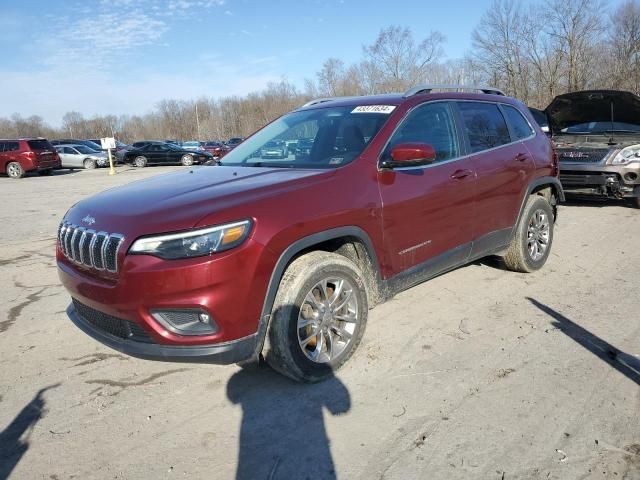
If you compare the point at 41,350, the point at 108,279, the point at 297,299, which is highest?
the point at 108,279

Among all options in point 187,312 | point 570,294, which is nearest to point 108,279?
point 187,312

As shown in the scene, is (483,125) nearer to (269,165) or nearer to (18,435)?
(269,165)

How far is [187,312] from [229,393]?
2.48 ft

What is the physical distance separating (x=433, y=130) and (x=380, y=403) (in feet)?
7.39

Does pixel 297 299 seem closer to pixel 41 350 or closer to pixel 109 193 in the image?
pixel 109 193

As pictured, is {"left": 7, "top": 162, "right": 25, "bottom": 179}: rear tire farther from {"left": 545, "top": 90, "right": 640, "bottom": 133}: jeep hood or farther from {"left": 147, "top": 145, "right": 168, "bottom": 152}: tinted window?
{"left": 545, "top": 90, "right": 640, "bottom": 133}: jeep hood

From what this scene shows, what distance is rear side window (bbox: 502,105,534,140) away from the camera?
4.98 m

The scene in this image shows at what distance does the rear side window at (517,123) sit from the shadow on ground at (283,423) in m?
3.32

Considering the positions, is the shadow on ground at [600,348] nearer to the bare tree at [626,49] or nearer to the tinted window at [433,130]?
the tinted window at [433,130]

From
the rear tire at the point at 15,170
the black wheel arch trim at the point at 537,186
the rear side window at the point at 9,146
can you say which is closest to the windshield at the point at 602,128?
the black wheel arch trim at the point at 537,186

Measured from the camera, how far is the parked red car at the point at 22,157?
21.8 m

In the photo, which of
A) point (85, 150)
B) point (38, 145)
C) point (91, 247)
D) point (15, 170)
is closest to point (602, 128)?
point (91, 247)

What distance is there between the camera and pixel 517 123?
5.08 metres

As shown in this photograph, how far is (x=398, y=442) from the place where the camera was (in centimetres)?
257
